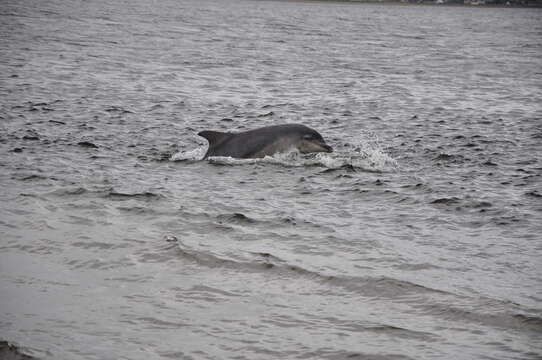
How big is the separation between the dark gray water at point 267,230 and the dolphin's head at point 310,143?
18cm

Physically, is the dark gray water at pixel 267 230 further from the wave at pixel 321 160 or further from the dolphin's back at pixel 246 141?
the dolphin's back at pixel 246 141

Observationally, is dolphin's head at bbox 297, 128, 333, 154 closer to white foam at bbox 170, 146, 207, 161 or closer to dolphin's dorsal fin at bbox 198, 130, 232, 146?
dolphin's dorsal fin at bbox 198, 130, 232, 146

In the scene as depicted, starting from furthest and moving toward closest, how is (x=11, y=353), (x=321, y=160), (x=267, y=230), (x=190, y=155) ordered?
(x=190, y=155) → (x=321, y=160) → (x=267, y=230) → (x=11, y=353)

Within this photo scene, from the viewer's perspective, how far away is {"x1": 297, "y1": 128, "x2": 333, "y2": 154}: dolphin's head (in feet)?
48.3

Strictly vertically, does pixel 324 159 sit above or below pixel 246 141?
below

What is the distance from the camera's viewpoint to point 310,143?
14.7 m

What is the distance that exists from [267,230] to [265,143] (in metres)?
4.52

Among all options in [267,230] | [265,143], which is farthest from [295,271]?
[265,143]

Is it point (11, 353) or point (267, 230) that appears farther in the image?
point (267, 230)

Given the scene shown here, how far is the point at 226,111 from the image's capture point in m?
21.3

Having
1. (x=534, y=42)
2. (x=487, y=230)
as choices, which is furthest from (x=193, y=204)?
(x=534, y=42)

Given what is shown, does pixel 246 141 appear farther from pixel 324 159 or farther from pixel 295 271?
pixel 295 271

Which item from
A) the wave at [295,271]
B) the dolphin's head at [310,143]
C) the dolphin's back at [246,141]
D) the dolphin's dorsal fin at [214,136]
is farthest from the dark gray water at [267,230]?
the dolphin's dorsal fin at [214,136]

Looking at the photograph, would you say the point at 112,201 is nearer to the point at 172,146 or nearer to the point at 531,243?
the point at 172,146
